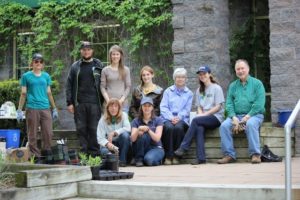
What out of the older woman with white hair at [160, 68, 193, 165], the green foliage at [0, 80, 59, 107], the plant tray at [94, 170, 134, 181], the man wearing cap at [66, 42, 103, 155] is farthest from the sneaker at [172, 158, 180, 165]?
the green foliage at [0, 80, 59, 107]

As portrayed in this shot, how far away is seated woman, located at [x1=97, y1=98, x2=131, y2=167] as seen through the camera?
8094 mm

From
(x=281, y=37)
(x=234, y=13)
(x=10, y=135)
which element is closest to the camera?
(x=281, y=37)

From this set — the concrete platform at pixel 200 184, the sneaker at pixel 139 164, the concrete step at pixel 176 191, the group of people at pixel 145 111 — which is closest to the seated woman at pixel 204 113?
the group of people at pixel 145 111

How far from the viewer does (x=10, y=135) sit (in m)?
10.8

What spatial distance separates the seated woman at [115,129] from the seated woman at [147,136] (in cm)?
14

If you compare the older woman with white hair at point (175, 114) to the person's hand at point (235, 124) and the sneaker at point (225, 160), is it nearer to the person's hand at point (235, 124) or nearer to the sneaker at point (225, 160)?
the sneaker at point (225, 160)

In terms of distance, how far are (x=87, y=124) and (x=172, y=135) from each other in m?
1.29

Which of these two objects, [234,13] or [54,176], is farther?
[234,13]

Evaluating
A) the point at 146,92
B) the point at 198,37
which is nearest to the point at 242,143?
the point at 146,92

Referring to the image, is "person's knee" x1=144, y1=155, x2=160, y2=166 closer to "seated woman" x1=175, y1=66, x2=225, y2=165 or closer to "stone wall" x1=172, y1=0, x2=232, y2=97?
"seated woman" x1=175, y1=66, x2=225, y2=165

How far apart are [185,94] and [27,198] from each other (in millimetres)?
3950

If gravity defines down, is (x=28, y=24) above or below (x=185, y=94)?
above

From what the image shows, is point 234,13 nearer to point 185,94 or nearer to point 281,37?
point 281,37

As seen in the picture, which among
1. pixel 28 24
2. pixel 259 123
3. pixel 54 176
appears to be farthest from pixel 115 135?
pixel 28 24
